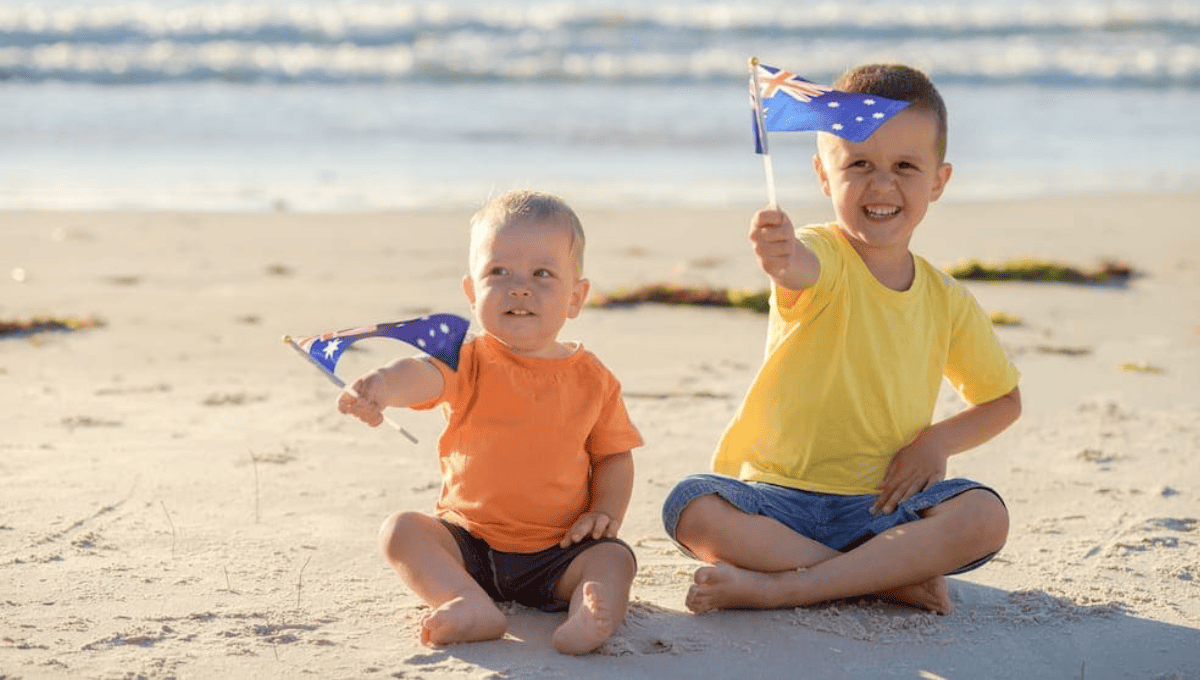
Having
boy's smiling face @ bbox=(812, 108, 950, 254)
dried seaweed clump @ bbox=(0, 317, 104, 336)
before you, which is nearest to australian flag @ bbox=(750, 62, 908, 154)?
boy's smiling face @ bbox=(812, 108, 950, 254)

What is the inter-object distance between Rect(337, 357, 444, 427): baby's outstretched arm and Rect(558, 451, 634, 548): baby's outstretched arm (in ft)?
1.42

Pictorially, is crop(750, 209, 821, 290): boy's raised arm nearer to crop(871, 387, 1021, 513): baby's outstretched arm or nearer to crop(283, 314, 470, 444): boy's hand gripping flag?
crop(871, 387, 1021, 513): baby's outstretched arm

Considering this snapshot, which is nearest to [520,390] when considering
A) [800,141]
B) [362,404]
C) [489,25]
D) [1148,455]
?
[362,404]

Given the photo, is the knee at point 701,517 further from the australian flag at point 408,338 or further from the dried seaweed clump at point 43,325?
the dried seaweed clump at point 43,325

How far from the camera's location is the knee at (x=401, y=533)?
10.8ft

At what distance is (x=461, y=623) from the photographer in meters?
3.11

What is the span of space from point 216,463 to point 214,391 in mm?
925

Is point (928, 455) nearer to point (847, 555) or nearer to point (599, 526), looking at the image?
point (847, 555)

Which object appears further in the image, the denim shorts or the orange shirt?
the denim shorts

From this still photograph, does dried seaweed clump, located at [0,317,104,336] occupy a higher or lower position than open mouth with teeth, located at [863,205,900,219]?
lower

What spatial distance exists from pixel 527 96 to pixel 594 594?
14.0 meters

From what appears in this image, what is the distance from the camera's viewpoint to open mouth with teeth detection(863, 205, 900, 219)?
11.9 feet

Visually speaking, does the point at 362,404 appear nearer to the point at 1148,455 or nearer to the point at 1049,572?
the point at 1049,572

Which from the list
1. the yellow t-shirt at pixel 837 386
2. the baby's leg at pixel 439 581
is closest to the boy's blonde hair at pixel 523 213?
the yellow t-shirt at pixel 837 386
